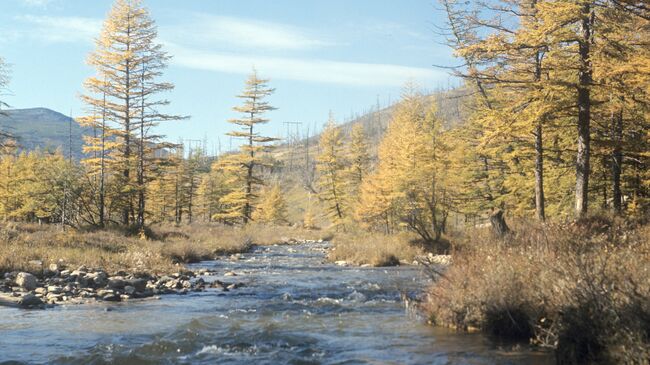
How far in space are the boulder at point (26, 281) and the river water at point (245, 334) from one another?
6.56 feet

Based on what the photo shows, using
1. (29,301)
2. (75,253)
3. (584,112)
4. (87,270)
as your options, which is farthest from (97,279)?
(584,112)

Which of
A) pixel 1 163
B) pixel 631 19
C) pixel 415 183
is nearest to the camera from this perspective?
pixel 631 19

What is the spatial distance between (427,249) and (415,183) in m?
4.56

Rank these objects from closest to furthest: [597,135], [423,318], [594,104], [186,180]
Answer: [423,318]
[594,104]
[597,135]
[186,180]

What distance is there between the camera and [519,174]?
87.4ft

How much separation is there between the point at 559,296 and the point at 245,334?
5.22 m

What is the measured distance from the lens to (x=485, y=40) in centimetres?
1480

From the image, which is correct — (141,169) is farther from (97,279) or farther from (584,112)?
(584,112)

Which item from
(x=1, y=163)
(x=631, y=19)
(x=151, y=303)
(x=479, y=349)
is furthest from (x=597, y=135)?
(x=1, y=163)

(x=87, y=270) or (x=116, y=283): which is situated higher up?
(x=87, y=270)

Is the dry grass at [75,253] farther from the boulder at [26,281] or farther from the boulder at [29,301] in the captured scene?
the boulder at [29,301]

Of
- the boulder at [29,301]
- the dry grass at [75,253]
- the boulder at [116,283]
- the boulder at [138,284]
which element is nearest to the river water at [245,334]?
the boulder at [29,301]

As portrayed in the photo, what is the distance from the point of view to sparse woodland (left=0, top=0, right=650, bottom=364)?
6.98m

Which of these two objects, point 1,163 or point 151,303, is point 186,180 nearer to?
point 1,163
